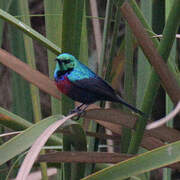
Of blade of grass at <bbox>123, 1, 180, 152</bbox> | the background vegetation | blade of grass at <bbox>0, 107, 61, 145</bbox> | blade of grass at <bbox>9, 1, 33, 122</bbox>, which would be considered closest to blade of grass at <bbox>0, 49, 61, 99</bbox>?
the background vegetation

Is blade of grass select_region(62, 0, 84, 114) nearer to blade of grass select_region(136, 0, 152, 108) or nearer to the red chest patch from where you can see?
the red chest patch

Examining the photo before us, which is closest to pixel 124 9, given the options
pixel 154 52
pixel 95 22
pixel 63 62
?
pixel 154 52

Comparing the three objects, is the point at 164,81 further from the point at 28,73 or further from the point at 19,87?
the point at 19,87

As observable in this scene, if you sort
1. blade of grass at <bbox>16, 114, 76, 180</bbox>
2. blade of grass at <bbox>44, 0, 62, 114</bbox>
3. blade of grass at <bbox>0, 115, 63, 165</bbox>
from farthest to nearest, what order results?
blade of grass at <bbox>44, 0, 62, 114</bbox> < blade of grass at <bbox>0, 115, 63, 165</bbox> < blade of grass at <bbox>16, 114, 76, 180</bbox>

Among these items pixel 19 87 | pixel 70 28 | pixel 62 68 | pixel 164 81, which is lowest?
pixel 19 87

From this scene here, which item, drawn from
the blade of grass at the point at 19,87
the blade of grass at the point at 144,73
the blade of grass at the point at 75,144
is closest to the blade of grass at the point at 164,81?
the blade of grass at the point at 75,144

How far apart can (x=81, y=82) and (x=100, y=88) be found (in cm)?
13

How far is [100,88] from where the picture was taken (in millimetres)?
1398

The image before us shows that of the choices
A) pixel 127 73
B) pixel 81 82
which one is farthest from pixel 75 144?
pixel 81 82

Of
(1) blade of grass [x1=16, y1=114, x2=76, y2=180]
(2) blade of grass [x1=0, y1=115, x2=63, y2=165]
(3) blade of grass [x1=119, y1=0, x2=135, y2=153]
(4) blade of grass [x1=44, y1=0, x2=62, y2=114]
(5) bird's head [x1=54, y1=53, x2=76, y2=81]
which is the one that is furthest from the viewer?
(5) bird's head [x1=54, y1=53, x2=76, y2=81]

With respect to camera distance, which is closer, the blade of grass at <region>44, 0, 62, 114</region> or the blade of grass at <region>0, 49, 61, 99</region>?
the blade of grass at <region>0, 49, 61, 99</region>

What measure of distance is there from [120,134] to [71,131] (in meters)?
0.23

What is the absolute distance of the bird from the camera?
54.6 inches

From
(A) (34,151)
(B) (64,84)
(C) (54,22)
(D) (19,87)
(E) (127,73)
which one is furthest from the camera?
(D) (19,87)
